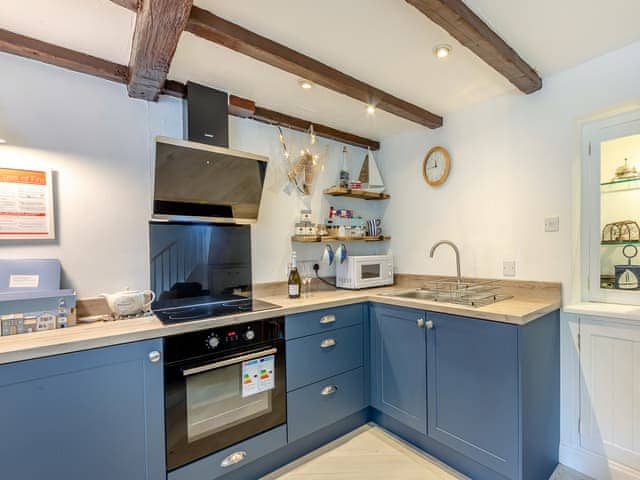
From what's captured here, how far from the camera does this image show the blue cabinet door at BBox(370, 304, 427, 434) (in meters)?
1.96

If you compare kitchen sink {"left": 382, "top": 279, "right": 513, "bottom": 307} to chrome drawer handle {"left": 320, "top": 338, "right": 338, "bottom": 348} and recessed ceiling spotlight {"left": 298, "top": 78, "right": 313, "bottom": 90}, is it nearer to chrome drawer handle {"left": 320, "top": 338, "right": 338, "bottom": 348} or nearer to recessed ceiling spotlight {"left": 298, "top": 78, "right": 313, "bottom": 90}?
chrome drawer handle {"left": 320, "top": 338, "right": 338, "bottom": 348}

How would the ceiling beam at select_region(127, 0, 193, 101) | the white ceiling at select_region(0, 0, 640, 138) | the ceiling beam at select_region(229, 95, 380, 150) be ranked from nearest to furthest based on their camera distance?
the ceiling beam at select_region(127, 0, 193, 101) → the white ceiling at select_region(0, 0, 640, 138) → the ceiling beam at select_region(229, 95, 380, 150)

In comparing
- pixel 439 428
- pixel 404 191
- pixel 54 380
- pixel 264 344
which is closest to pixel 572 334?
pixel 439 428

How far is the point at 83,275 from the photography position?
169cm

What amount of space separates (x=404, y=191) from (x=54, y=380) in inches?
99.9

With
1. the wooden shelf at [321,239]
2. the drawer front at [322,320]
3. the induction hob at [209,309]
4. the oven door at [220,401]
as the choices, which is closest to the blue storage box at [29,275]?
the induction hob at [209,309]

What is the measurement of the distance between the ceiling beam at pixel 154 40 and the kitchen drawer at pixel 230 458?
187cm

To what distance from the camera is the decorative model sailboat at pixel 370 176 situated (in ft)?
9.45

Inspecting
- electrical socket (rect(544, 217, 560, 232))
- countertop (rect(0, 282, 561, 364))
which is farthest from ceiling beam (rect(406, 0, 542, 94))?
countertop (rect(0, 282, 561, 364))

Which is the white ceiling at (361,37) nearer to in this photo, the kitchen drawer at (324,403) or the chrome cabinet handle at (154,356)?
the chrome cabinet handle at (154,356)

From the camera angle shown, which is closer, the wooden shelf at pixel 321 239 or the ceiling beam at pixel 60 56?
the ceiling beam at pixel 60 56

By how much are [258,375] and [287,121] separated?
175 centimetres

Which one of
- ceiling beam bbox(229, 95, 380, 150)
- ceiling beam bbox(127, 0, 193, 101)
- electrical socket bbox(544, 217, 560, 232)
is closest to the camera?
ceiling beam bbox(127, 0, 193, 101)

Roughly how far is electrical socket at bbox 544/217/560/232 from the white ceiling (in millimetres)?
853
